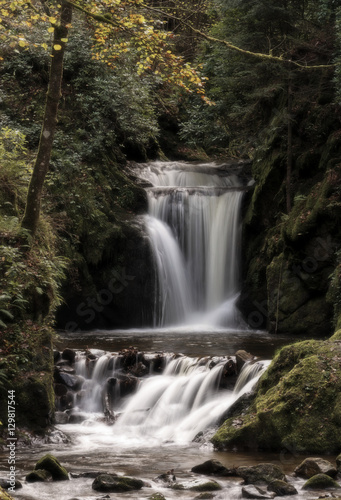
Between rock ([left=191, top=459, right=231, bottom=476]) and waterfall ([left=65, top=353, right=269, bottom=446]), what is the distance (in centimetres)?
203

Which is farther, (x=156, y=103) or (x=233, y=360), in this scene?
(x=156, y=103)

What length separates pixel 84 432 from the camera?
9.27 m

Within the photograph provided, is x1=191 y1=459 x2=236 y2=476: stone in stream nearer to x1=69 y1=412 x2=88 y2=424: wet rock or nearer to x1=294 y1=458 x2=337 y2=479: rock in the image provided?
x1=294 y1=458 x2=337 y2=479: rock

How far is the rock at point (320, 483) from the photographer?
6094 millimetres

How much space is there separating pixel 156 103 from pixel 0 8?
55.2 feet

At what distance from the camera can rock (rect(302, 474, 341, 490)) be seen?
20.0ft

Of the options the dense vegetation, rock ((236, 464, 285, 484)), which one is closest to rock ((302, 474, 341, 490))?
rock ((236, 464, 285, 484))

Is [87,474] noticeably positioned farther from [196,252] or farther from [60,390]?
[196,252]

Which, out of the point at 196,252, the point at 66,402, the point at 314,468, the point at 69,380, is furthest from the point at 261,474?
the point at 196,252

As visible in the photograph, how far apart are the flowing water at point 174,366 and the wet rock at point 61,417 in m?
0.09

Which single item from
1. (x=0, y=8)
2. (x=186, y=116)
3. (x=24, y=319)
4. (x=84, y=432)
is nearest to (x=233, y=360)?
(x=84, y=432)

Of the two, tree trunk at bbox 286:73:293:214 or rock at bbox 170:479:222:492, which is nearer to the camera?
rock at bbox 170:479:222:492

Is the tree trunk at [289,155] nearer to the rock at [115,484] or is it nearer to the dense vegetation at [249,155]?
the dense vegetation at [249,155]

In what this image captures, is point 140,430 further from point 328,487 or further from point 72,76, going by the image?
point 72,76
